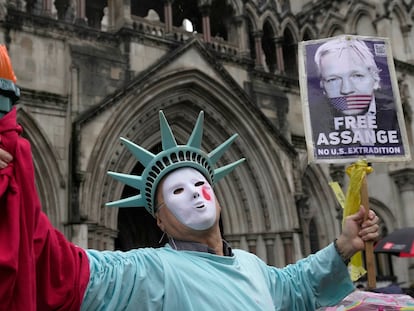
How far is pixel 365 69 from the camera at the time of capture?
3.81m

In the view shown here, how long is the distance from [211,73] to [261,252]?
4.91 metres

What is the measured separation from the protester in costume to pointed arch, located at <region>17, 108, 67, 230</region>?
8578mm

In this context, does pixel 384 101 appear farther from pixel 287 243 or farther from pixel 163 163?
pixel 287 243

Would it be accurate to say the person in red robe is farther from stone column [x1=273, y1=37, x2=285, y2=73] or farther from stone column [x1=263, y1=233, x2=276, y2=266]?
stone column [x1=273, y1=37, x2=285, y2=73]

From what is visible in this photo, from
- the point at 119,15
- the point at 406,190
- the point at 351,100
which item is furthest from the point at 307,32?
the point at 351,100

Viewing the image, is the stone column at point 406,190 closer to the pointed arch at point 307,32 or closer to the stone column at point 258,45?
the pointed arch at point 307,32

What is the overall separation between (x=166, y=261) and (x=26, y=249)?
73 cm

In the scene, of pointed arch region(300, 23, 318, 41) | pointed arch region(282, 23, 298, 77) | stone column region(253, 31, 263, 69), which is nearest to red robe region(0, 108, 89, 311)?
stone column region(253, 31, 263, 69)

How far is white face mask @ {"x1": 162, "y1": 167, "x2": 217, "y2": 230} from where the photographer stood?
7.89 feet

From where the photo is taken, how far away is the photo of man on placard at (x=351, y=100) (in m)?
3.74

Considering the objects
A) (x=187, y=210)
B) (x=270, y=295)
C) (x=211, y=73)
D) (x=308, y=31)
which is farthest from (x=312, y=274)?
(x=308, y=31)

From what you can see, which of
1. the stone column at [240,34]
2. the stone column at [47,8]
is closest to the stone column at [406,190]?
the stone column at [240,34]

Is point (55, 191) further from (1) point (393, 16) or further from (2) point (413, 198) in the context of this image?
(1) point (393, 16)

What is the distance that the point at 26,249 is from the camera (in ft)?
5.58
